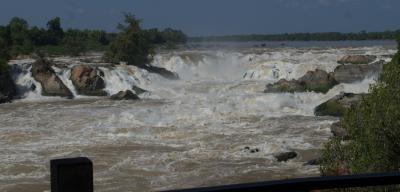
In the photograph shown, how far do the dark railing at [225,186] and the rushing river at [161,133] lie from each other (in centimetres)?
1176

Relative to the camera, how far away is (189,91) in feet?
117

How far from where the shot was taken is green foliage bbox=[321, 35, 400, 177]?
31.7 ft

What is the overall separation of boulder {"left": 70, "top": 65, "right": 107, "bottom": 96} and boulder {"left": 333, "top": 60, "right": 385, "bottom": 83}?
12.7 metres

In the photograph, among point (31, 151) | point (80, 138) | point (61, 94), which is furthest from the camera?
point (61, 94)

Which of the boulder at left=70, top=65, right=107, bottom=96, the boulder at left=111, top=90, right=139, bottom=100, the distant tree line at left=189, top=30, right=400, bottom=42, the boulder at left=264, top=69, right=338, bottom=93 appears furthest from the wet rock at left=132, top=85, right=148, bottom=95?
the distant tree line at left=189, top=30, right=400, bottom=42

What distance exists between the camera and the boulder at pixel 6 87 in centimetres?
3209

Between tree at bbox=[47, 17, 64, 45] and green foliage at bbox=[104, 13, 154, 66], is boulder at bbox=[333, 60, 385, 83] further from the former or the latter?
tree at bbox=[47, 17, 64, 45]

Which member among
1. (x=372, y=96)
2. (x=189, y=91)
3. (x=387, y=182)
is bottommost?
(x=189, y=91)

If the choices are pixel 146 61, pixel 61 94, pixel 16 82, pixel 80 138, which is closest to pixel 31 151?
pixel 80 138

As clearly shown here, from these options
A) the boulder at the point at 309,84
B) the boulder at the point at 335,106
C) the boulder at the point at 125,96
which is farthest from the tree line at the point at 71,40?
the boulder at the point at 335,106

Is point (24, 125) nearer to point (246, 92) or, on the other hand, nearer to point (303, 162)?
point (303, 162)

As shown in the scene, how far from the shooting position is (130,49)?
42.6 meters

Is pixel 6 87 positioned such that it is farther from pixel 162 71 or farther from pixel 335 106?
pixel 335 106

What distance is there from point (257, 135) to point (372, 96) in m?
10.5
